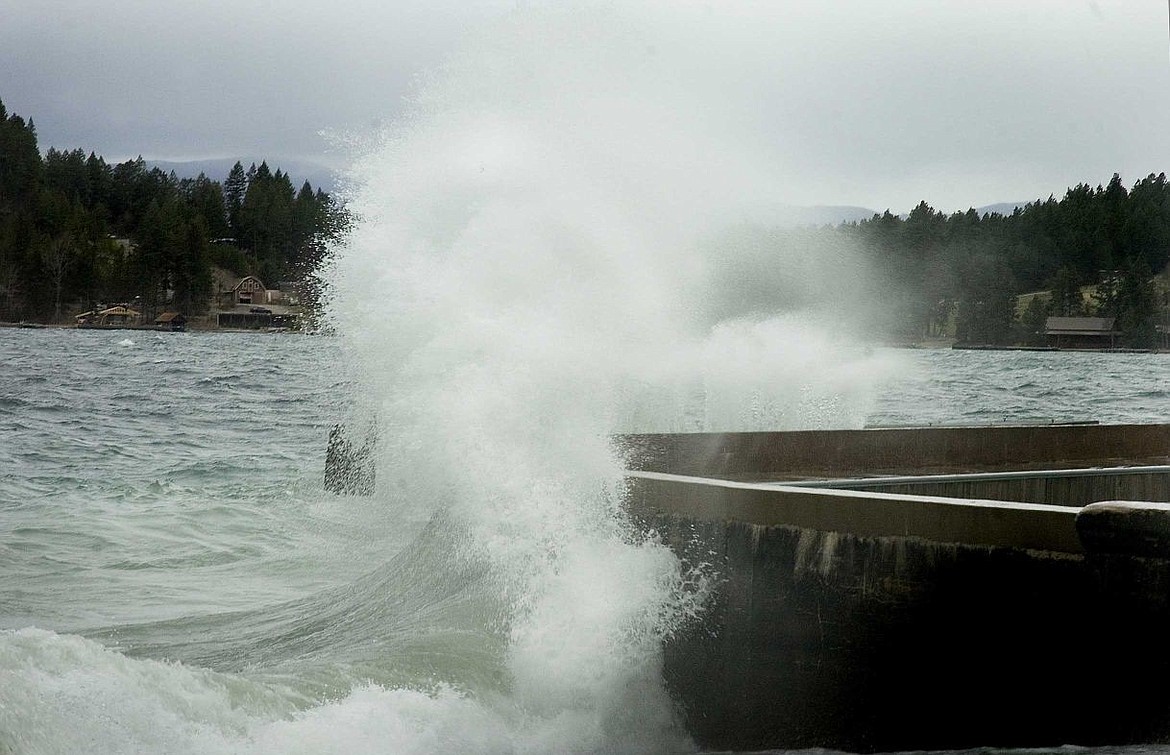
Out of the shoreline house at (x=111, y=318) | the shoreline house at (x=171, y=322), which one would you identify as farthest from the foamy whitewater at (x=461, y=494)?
the shoreline house at (x=111, y=318)

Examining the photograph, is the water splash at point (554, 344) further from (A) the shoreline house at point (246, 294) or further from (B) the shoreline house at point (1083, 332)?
(A) the shoreline house at point (246, 294)

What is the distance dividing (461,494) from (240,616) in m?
1.83

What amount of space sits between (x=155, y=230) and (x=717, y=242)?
11360 cm

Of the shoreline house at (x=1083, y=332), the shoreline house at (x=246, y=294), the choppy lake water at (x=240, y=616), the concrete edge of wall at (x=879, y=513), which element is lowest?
the choppy lake water at (x=240, y=616)

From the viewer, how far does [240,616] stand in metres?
8.18

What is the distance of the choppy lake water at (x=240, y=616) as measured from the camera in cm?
498

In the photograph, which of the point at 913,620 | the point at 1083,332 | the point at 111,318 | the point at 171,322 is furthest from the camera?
the point at 111,318

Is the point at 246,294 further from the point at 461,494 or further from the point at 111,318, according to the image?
the point at 461,494

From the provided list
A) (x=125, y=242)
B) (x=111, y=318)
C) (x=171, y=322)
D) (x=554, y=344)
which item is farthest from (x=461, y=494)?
(x=125, y=242)

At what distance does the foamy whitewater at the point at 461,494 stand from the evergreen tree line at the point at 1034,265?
7276cm

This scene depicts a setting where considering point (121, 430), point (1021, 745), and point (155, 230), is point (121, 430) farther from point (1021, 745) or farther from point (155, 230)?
point (155, 230)

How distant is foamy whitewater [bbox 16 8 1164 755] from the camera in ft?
18.2

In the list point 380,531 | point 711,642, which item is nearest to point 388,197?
point 380,531

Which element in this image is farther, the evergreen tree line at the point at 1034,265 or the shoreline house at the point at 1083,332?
the shoreline house at the point at 1083,332
